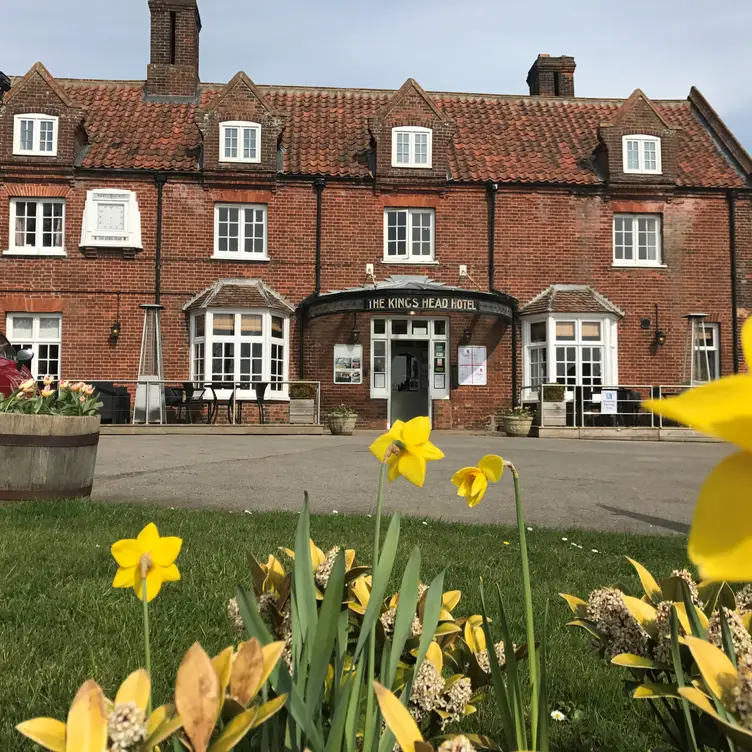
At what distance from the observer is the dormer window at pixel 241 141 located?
18.2m

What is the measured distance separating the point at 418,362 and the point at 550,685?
54.2 feet

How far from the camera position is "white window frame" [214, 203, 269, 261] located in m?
18.0

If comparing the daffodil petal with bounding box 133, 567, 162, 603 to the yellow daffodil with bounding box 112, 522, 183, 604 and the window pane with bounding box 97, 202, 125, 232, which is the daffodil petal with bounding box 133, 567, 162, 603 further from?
the window pane with bounding box 97, 202, 125, 232

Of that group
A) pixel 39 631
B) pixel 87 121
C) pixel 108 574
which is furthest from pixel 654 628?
pixel 87 121

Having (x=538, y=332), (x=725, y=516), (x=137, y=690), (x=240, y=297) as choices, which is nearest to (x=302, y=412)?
(x=240, y=297)

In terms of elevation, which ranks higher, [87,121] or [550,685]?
[87,121]

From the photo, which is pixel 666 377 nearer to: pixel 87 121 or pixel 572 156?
pixel 572 156

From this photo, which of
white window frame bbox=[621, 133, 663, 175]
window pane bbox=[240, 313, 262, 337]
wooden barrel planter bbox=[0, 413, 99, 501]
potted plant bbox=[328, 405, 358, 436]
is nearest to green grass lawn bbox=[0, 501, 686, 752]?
wooden barrel planter bbox=[0, 413, 99, 501]

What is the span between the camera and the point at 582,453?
11609mm

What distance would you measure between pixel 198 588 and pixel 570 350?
53.1ft

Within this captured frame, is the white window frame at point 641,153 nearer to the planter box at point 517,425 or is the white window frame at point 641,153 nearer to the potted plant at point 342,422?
the planter box at point 517,425

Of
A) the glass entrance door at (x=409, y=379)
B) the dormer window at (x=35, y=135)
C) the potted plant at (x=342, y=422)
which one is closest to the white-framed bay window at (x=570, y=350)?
the glass entrance door at (x=409, y=379)

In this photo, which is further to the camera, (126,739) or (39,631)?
(39,631)

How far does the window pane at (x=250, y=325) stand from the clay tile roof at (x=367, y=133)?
165 inches
